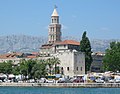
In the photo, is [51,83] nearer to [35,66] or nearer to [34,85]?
[34,85]

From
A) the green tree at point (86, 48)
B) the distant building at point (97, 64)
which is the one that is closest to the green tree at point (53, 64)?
the green tree at point (86, 48)

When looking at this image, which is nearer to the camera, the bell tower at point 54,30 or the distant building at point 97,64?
the distant building at point 97,64

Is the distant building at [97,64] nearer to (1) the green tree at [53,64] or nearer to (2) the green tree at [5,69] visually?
(1) the green tree at [53,64]

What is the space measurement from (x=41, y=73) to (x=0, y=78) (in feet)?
27.8

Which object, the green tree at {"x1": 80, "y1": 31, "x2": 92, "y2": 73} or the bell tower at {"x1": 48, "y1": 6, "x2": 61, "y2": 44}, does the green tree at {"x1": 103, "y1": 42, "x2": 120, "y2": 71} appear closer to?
the green tree at {"x1": 80, "y1": 31, "x2": 92, "y2": 73}

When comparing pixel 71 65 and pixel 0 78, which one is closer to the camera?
pixel 0 78

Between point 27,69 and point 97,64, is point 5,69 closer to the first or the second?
point 27,69

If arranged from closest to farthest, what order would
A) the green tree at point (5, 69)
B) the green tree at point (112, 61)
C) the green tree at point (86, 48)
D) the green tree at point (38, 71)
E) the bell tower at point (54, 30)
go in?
the green tree at point (38, 71), the green tree at point (5, 69), the green tree at point (86, 48), the green tree at point (112, 61), the bell tower at point (54, 30)

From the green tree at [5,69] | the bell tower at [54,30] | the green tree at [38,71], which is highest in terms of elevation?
the bell tower at [54,30]

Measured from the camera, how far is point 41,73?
94.9 metres

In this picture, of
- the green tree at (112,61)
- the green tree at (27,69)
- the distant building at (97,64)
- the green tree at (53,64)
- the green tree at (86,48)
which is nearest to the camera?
the green tree at (27,69)

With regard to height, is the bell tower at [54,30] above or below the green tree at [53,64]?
above

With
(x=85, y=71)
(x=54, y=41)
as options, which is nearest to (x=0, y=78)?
(x=85, y=71)

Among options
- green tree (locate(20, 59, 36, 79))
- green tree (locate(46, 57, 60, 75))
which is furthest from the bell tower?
green tree (locate(20, 59, 36, 79))
